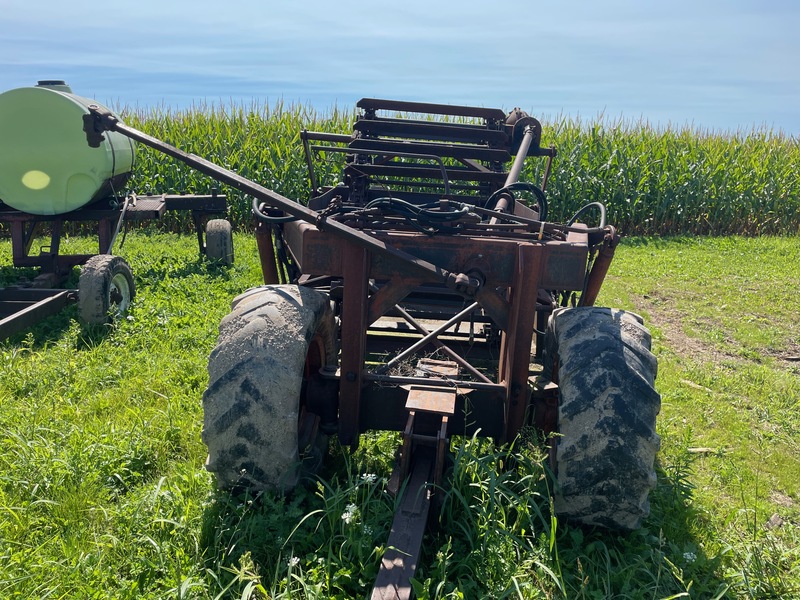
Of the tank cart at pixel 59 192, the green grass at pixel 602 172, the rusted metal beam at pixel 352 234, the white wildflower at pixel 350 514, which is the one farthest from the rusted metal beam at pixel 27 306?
the green grass at pixel 602 172

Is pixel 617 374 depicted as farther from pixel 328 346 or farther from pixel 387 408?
pixel 328 346

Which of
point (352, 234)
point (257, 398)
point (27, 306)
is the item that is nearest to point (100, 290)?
point (27, 306)

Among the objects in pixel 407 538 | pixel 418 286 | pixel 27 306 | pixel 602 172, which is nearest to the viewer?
pixel 407 538

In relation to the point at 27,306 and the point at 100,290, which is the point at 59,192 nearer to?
→ the point at 27,306

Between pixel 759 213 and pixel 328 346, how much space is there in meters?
15.5

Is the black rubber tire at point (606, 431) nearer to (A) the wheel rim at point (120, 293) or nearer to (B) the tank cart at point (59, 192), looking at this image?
(B) the tank cart at point (59, 192)

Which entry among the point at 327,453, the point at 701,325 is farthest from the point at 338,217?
the point at 701,325

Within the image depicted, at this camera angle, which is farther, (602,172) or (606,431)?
(602,172)

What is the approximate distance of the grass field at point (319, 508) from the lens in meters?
2.69

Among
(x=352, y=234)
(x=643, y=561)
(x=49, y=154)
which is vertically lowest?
(x=643, y=561)

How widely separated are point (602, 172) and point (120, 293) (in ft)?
38.3

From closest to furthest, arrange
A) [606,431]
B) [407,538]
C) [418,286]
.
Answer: [407,538], [606,431], [418,286]

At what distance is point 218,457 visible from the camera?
2.87 metres

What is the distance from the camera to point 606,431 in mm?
2715
